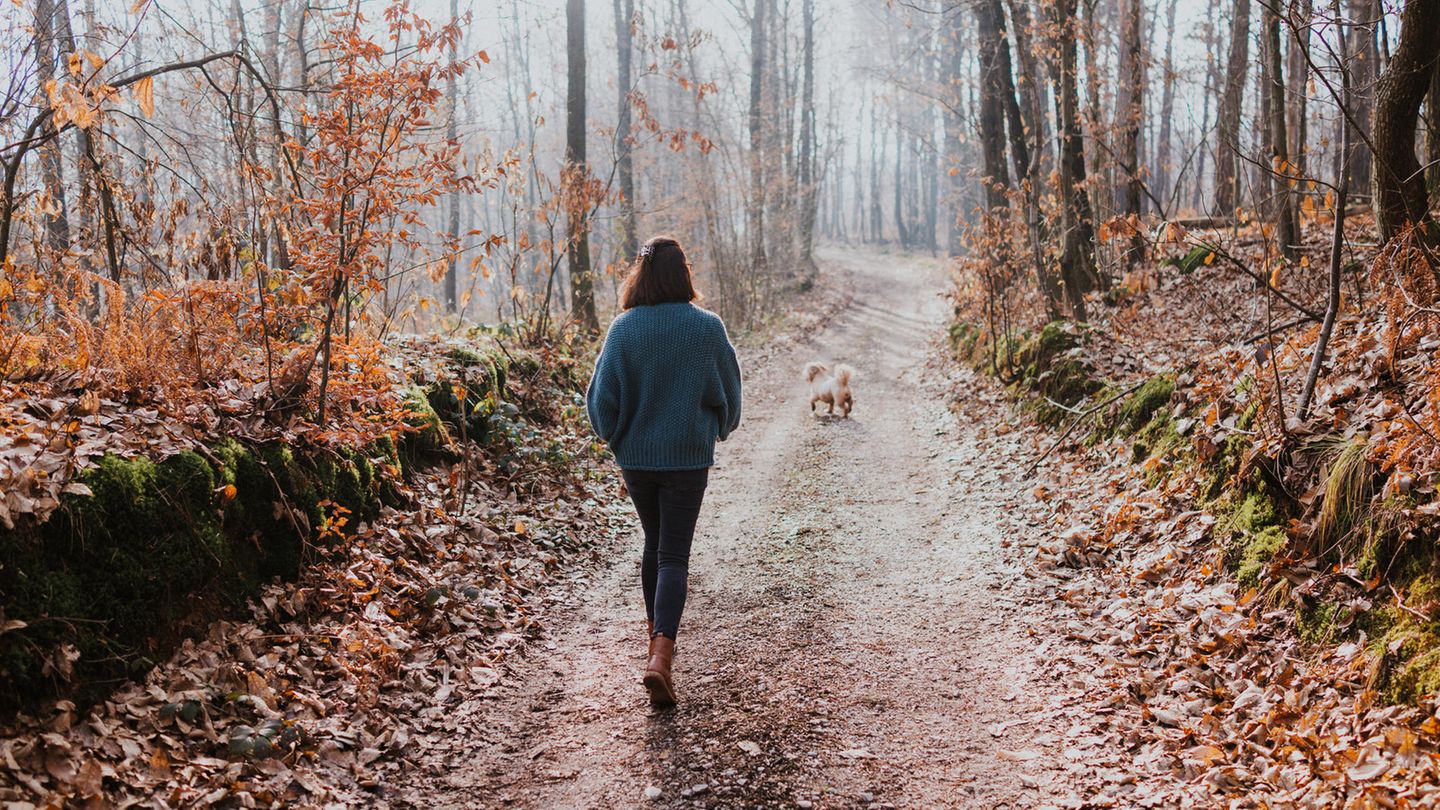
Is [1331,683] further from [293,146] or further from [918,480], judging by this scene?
[293,146]

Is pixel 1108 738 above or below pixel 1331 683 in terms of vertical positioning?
below

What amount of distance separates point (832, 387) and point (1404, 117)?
7208 mm

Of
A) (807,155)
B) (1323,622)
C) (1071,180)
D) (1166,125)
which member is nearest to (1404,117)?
(1323,622)

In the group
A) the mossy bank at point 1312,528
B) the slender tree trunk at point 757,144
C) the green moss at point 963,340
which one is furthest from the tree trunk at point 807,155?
the mossy bank at point 1312,528

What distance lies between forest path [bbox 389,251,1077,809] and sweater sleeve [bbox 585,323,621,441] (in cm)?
146

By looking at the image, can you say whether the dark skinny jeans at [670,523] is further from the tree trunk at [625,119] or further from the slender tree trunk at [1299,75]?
the tree trunk at [625,119]

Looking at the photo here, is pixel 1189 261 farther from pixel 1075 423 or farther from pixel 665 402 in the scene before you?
pixel 665 402

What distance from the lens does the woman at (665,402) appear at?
14.3 ft

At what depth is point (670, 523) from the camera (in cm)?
444

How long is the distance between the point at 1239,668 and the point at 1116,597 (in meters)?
1.18

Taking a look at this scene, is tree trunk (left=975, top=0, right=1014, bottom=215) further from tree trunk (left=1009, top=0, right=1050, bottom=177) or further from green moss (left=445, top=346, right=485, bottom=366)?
green moss (left=445, top=346, right=485, bottom=366)

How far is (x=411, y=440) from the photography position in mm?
6824

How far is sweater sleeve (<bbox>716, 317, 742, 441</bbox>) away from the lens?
14.8 ft

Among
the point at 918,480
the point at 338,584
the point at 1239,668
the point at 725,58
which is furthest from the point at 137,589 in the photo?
the point at 725,58
